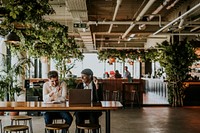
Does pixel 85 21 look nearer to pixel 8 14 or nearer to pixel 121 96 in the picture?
pixel 121 96

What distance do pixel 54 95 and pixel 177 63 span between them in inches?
320

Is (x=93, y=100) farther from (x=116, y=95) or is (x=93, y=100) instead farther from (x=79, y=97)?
(x=116, y=95)

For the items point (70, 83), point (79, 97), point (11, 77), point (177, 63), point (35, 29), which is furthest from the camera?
point (177, 63)

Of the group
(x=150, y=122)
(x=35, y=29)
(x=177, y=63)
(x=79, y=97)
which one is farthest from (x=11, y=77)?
(x=177, y=63)

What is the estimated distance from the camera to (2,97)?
9055 millimetres

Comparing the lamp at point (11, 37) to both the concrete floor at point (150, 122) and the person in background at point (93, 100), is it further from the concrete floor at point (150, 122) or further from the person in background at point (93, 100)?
the concrete floor at point (150, 122)

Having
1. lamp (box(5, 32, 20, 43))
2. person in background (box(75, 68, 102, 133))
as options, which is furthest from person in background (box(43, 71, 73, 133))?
lamp (box(5, 32, 20, 43))

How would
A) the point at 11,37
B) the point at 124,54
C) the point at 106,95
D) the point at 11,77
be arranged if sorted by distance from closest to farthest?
1. the point at 11,37
2. the point at 11,77
3. the point at 106,95
4. the point at 124,54

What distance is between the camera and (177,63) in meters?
13.0

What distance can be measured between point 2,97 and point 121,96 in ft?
18.6

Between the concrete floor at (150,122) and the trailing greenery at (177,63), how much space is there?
5.97 ft

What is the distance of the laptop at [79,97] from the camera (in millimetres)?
5094

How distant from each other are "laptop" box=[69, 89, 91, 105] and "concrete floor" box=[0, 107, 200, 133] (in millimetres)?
2755

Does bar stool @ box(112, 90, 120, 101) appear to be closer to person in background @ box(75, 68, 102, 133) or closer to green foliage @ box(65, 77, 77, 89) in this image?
green foliage @ box(65, 77, 77, 89)
